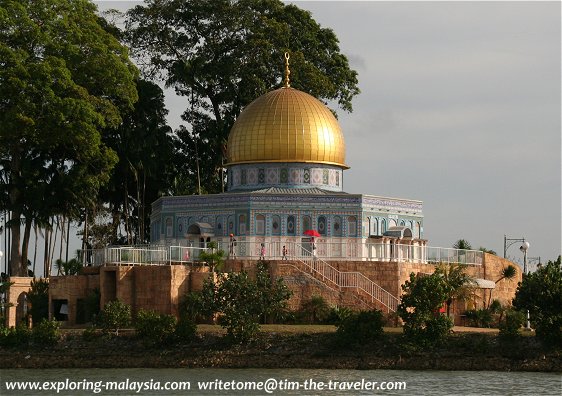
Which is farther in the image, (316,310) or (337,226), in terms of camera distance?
(337,226)

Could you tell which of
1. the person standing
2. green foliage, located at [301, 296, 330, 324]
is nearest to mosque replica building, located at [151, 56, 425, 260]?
the person standing

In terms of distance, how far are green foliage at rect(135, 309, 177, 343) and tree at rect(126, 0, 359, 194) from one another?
22845 mm

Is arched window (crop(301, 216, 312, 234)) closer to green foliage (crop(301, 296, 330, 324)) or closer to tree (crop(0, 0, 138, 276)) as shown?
green foliage (crop(301, 296, 330, 324))

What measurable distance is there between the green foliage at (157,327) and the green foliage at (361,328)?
5807 mm

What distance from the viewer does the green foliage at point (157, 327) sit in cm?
5166

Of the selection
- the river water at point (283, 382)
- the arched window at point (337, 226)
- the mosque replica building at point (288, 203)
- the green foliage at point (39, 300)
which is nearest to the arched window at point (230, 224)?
the mosque replica building at point (288, 203)

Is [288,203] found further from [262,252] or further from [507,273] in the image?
[507,273]

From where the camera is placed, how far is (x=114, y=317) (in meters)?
53.3

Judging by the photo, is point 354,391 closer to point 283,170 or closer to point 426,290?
point 426,290

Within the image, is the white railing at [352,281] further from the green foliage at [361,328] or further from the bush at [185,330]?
the bush at [185,330]

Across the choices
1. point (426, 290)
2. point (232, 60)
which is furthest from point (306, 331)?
point (232, 60)

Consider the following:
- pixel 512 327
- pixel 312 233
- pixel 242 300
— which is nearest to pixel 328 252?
pixel 312 233

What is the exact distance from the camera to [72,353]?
52094 millimetres

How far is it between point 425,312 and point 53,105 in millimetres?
20934
